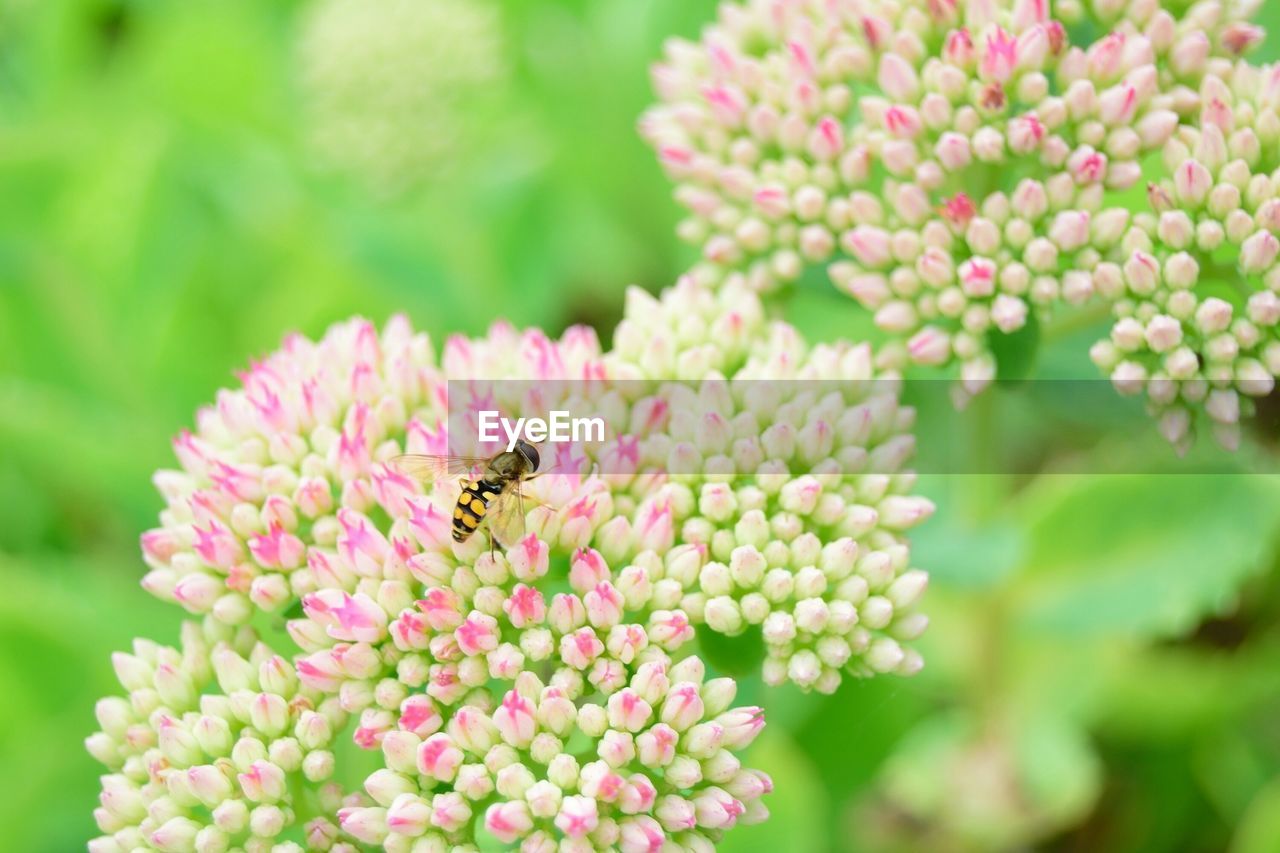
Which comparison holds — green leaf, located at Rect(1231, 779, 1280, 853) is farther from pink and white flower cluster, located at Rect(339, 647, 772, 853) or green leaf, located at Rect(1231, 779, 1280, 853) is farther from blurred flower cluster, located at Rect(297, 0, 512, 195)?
blurred flower cluster, located at Rect(297, 0, 512, 195)

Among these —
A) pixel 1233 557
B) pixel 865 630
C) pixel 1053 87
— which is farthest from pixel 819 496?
pixel 1233 557

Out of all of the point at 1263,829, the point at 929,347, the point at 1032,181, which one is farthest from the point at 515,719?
the point at 1263,829

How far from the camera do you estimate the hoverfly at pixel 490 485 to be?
52.2 inches

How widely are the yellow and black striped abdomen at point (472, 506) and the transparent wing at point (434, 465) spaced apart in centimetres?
10

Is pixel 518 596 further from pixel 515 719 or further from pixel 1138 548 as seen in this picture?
pixel 1138 548

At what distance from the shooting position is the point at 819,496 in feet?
4.73

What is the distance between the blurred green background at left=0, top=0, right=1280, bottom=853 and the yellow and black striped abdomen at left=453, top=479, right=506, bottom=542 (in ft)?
1.45

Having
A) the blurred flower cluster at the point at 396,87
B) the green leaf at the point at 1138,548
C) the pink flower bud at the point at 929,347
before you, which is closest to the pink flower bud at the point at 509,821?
the pink flower bud at the point at 929,347

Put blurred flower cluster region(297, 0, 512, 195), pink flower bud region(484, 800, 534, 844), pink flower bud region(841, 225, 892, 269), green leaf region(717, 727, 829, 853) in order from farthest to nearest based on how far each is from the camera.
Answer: blurred flower cluster region(297, 0, 512, 195)
green leaf region(717, 727, 829, 853)
pink flower bud region(841, 225, 892, 269)
pink flower bud region(484, 800, 534, 844)

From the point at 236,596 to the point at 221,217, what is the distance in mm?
1907

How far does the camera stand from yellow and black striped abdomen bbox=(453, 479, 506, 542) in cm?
132

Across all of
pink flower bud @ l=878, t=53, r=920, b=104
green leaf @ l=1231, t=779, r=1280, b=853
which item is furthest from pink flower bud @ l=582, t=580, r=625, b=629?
green leaf @ l=1231, t=779, r=1280, b=853

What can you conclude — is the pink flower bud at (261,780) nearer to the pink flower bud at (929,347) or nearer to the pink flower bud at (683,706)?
the pink flower bud at (683,706)
